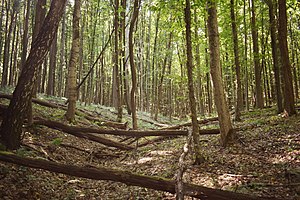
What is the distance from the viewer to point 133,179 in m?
4.94

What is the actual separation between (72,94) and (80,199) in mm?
7864

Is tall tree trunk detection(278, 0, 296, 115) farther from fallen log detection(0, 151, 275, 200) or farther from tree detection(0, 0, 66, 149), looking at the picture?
tree detection(0, 0, 66, 149)

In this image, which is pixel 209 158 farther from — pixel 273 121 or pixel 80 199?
pixel 273 121

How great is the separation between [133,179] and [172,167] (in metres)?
2.94

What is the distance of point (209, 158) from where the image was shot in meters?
7.92

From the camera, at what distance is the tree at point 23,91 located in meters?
6.74

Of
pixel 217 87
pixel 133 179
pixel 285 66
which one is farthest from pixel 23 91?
pixel 285 66

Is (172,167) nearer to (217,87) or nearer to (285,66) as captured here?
(217,87)

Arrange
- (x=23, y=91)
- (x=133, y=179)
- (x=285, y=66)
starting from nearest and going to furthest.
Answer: (x=133, y=179), (x=23, y=91), (x=285, y=66)

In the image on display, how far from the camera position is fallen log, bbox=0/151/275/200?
444 cm

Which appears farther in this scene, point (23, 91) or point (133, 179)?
point (23, 91)

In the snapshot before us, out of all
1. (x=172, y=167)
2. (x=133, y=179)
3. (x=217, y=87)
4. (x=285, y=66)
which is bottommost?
(x=172, y=167)

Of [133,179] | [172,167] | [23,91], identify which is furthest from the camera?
[172,167]

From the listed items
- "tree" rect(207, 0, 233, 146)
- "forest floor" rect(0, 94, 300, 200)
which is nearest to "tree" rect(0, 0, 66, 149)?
"forest floor" rect(0, 94, 300, 200)
